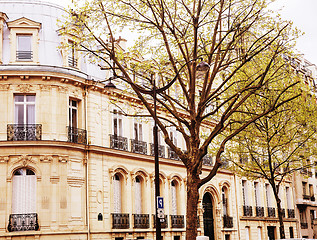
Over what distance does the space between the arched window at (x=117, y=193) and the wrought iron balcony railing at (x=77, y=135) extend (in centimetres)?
312

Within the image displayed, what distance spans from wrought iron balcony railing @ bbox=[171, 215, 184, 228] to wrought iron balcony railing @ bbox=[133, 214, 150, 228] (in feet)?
8.95

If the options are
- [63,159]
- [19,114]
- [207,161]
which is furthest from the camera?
[207,161]

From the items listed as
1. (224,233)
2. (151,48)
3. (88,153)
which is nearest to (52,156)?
(88,153)

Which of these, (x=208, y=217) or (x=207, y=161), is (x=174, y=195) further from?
(x=207, y=161)

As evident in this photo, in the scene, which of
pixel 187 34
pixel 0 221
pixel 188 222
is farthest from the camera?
pixel 0 221

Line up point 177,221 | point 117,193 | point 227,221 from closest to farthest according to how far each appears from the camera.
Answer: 1. point 117,193
2. point 177,221
3. point 227,221

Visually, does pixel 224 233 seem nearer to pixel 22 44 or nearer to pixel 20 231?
pixel 20 231

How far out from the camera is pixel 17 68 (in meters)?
23.7

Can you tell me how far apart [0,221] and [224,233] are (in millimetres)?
17857

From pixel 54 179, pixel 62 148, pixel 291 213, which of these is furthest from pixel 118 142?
pixel 291 213

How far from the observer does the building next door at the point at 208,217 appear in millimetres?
33719

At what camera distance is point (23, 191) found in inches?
903

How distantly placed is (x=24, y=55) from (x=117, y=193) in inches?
346

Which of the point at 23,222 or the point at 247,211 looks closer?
the point at 23,222
